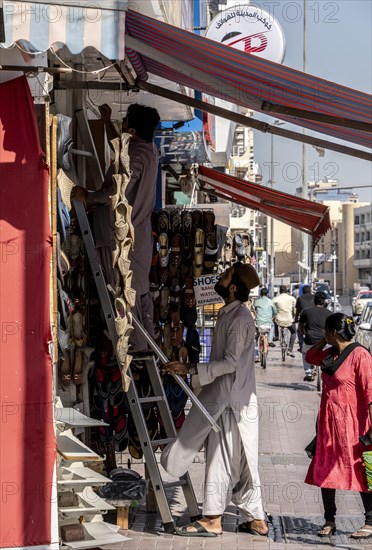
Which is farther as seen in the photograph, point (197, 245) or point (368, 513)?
point (197, 245)

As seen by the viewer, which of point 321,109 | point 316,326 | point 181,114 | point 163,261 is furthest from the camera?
point 316,326

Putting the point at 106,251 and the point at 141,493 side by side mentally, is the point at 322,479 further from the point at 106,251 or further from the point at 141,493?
the point at 106,251

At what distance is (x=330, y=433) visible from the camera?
294 inches

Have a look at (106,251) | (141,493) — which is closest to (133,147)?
(106,251)

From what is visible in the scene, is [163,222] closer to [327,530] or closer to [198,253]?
[198,253]

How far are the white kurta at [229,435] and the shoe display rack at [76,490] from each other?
39.4 inches

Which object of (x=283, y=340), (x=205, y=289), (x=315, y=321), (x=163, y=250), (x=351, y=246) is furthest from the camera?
(x=351, y=246)

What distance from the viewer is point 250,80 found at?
6.39 metres

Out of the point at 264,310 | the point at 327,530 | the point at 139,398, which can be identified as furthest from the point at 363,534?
the point at 264,310

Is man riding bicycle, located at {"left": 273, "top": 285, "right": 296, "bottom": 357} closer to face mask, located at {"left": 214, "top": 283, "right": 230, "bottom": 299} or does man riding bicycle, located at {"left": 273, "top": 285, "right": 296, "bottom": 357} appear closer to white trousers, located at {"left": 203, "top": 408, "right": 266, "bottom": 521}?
face mask, located at {"left": 214, "top": 283, "right": 230, "bottom": 299}

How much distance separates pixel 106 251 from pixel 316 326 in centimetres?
1019

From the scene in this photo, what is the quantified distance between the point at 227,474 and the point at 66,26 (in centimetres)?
358

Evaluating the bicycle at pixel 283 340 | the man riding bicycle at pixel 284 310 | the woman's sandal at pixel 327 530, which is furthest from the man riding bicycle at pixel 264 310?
the woman's sandal at pixel 327 530

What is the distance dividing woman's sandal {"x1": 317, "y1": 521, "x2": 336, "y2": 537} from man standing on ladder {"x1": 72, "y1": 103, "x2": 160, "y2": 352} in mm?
1814
